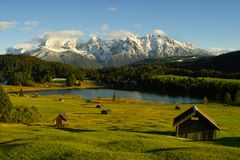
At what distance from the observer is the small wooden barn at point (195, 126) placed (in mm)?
65062

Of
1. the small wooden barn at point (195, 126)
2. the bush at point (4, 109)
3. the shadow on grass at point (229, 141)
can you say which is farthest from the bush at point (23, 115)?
the shadow on grass at point (229, 141)

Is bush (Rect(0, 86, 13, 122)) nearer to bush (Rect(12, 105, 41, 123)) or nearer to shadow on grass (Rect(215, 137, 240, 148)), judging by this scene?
bush (Rect(12, 105, 41, 123))

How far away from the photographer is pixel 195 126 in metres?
66.0

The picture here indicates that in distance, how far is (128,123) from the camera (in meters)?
89.9

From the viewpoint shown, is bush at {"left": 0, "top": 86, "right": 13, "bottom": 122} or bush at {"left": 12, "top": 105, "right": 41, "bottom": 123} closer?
bush at {"left": 0, "top": 86, "right": 13, "bottom": 122}

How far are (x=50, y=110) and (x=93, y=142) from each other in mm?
71679

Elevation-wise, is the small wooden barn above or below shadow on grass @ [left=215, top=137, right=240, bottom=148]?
above

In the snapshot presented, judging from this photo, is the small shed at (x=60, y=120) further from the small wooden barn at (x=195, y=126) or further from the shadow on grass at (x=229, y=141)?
the shadow on grass at (x=229, y=141)

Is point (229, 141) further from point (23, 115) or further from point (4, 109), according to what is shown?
point (4, 109)

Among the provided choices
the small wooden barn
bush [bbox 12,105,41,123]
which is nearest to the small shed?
bush [bbox 12,105,41,123]

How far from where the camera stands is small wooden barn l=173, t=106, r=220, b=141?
6506 centimetres

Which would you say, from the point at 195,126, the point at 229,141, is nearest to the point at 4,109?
the point at 195,126

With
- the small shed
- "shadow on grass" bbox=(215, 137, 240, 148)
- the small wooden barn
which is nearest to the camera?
"shadow on grass" bbox=(215, 137, 240, 148)

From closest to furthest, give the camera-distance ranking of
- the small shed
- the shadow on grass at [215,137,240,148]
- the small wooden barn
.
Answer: the shadow on grass at [215,137,240,148], the small wooden barn, the small shed
